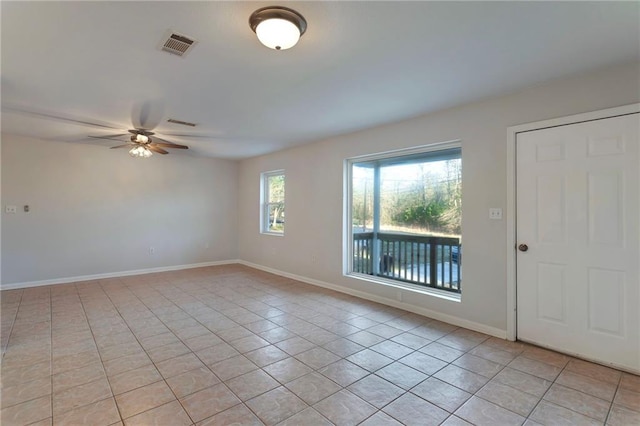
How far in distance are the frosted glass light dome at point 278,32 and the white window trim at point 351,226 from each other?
2385 mm

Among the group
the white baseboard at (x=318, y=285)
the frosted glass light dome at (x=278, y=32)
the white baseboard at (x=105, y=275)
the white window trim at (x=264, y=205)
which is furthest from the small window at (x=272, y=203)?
the frosted glass light dome at (x=278, y=32)

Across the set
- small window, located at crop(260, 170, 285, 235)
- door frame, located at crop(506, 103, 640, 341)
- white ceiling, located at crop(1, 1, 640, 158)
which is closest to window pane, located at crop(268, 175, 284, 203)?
small window, located at crop(260, 170, 285, 235)

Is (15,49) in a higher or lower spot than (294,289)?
higher

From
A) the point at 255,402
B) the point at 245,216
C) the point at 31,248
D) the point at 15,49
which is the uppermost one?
the point at 15,49

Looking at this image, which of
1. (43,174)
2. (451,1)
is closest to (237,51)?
(451,1)

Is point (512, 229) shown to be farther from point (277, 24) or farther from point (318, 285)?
point (318, 285)

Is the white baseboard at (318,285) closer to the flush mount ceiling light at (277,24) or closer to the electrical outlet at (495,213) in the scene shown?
the electrical outlet at (495,213)

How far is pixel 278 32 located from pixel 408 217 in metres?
3.13

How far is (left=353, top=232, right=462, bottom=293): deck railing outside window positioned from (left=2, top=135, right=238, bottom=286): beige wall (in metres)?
3.83

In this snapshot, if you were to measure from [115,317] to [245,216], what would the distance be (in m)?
3.85

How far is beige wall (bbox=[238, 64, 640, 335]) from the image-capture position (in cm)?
275

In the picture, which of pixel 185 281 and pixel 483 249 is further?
pixel 185 281

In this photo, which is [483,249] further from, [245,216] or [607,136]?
[245,216]

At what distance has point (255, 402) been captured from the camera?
2053 millimetres
